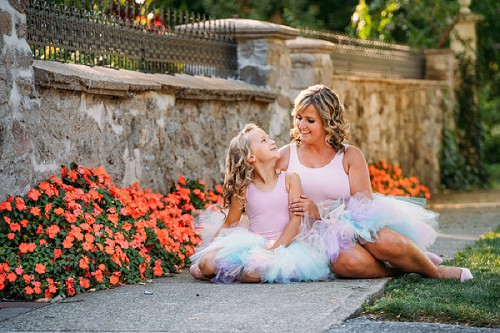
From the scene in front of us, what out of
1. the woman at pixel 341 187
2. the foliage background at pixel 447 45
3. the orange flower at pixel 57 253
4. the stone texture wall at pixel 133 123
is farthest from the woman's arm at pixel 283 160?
the foliage background at pixel 447 45

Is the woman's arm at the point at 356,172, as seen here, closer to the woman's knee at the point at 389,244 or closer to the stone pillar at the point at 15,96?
the woman's knee at the point at 389,244

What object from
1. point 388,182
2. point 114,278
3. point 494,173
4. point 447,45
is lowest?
point 494,173

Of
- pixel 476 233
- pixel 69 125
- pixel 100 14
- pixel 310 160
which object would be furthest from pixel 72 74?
pixel 476 233

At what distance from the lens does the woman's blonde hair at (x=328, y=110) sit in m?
6.03

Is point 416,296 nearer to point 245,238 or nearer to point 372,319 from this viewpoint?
point 372,319

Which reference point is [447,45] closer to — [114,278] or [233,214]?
[233,214]

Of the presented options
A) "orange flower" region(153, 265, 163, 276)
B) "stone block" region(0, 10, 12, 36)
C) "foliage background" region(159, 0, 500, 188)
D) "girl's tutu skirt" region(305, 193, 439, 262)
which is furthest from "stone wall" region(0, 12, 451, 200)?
"foliage background" region(159, 0, 500, 188)

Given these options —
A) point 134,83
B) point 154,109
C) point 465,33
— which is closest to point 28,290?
point 134,83

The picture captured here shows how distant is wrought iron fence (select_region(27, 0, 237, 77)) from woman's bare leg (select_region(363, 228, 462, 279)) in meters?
2.39

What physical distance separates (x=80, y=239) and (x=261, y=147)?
1.19 m

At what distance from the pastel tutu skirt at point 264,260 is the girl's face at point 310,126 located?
679mm

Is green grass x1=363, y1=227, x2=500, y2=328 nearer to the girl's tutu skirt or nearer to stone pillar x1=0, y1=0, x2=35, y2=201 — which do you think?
the girl's tutu skirt

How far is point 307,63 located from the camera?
32.7 feet

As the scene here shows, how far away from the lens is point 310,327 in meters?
4.35
